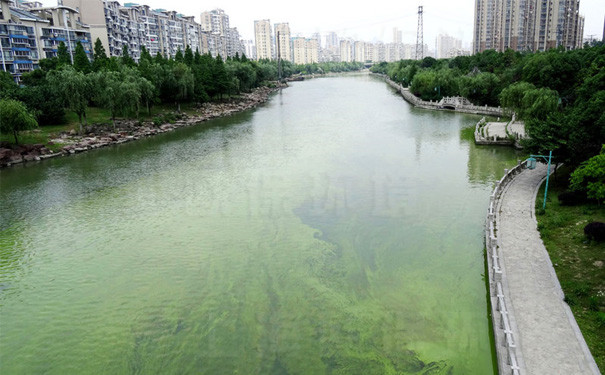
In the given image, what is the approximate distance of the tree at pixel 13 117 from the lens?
32.7 m

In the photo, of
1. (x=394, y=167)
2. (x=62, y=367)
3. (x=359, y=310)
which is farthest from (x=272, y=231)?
(x=394, y=167)

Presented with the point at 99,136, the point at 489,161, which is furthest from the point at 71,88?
the point at 489,161

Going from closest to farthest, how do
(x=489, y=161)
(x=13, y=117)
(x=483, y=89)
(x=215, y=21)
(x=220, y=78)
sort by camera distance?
(x=489, y=161) < (x=13, y=117) < (x=483, y=89) < (x=220, y=78) < (x=215, y=21)

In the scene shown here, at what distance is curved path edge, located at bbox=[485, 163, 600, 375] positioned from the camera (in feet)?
30.9

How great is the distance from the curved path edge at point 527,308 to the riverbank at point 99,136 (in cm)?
3349

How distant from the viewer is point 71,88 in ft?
125

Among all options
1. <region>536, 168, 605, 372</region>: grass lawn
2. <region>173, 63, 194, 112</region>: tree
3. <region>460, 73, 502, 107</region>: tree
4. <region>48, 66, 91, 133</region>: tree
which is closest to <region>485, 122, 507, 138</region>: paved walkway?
<region>460, 73, 502, 107</region>: tree

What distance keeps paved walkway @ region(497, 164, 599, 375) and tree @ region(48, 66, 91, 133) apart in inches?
1422

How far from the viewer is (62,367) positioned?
448 inches

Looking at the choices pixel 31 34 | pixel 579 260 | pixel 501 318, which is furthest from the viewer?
pixel 31 34

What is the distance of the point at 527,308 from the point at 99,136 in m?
39.1

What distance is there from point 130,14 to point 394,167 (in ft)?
287

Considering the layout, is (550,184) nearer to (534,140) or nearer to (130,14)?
(534,140)

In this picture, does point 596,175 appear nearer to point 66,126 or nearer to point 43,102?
point 43,102
